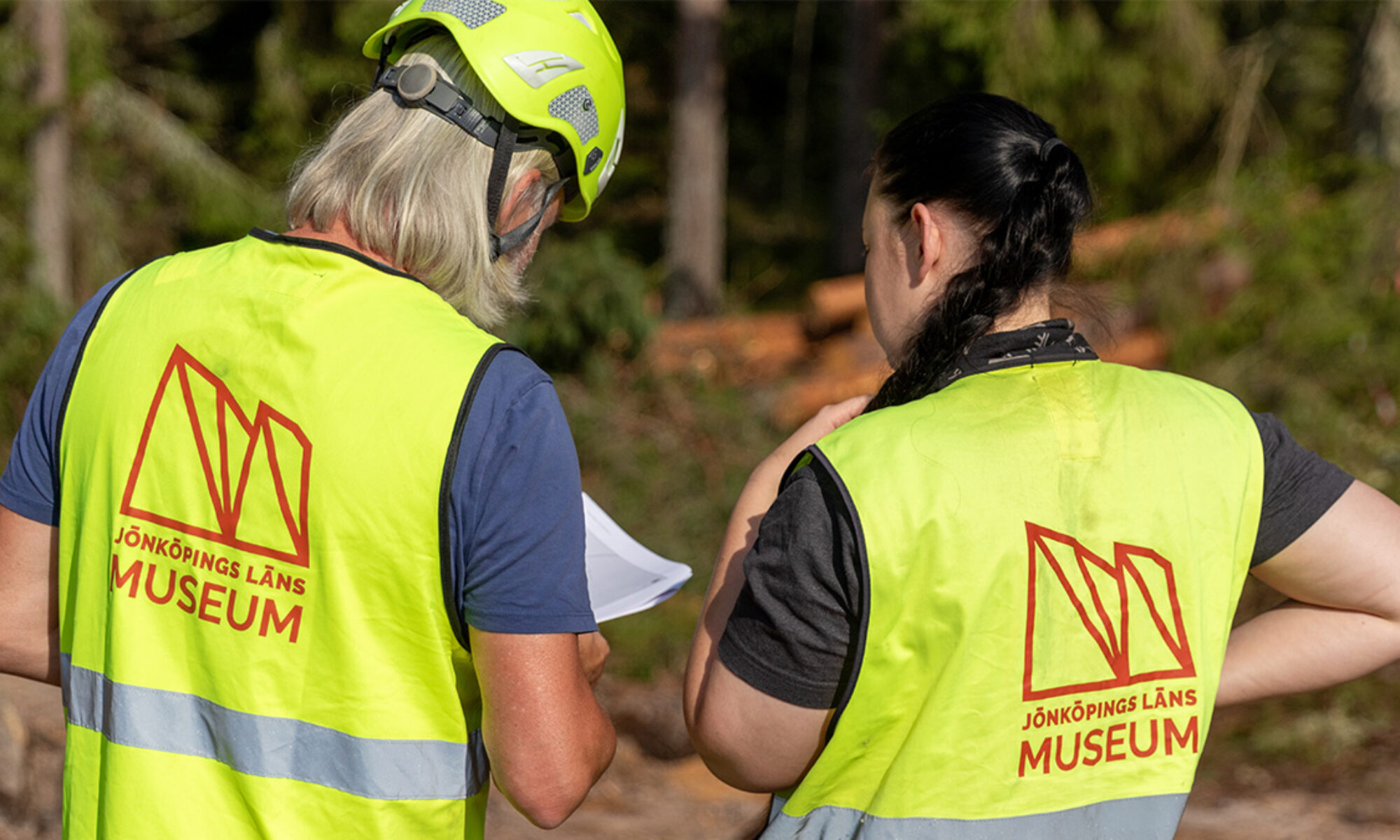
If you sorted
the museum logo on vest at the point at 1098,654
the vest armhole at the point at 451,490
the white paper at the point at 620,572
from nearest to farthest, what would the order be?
the vest armhole at the point at 451,490 < the museum logo on vest at the point at 1098,654 < the white paper at the point at 620,572

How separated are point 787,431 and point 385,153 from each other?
25.3 feet

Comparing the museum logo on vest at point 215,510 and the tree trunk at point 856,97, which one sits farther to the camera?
the tree trunk at point 856,97

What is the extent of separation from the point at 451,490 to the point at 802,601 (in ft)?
1.44

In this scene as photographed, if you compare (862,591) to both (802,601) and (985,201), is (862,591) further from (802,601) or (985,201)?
(985,201)

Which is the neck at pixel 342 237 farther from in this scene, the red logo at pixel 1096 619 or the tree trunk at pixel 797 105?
the tree trunk at pixel 797 105

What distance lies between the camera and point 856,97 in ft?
46.5

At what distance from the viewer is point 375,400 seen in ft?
4.74

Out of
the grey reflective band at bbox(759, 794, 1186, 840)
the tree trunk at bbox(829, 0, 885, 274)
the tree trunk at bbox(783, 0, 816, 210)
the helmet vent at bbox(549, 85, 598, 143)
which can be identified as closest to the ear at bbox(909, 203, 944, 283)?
the helmet vent at bbox(549, 85, 598, 143)

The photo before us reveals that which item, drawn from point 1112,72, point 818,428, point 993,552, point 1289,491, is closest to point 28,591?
point 818,428

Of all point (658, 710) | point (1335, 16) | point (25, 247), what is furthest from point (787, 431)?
point (25, 247)

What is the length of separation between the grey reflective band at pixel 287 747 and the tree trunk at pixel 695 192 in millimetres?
11806

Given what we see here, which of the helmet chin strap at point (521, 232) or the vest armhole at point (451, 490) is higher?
the helmet chin strap at point (521, 232)

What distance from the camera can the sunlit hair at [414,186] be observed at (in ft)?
5.14

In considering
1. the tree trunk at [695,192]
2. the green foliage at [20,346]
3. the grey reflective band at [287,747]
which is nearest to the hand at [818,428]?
the grey reflective band at [287,747]
